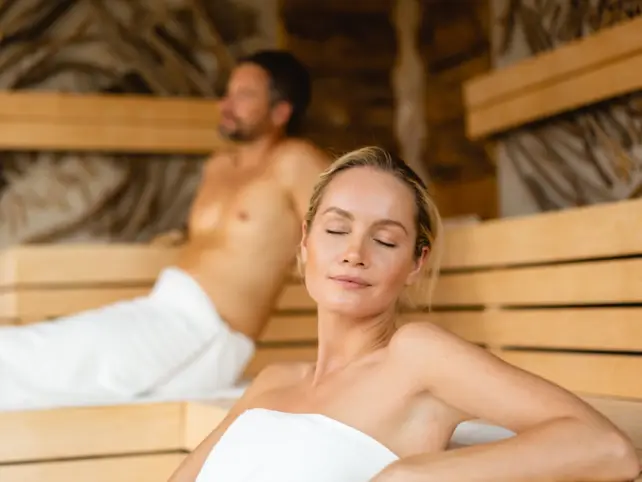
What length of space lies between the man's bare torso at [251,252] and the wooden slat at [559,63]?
1.02 metres

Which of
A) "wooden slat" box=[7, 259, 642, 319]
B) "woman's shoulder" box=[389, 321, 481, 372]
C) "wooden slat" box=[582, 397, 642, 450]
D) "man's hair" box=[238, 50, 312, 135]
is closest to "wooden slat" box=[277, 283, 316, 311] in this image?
"wooden slat" box=[7, 259, 642, 319]

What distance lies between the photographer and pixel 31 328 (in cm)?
329

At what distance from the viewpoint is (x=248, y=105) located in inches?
150

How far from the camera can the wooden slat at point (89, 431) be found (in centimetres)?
295

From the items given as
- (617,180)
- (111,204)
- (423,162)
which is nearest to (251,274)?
(617,180)

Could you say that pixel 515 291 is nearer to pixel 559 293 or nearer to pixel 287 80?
pixel 559 293

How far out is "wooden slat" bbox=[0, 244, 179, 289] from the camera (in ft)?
14.0

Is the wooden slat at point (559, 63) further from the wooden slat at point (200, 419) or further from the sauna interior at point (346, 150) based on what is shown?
the wooden slat at point (200, 419)

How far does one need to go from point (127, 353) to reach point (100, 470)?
37 cm

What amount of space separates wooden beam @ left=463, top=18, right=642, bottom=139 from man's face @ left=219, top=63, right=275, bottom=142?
99cm

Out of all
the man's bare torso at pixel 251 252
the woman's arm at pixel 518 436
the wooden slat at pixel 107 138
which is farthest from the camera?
the wooden slat at pixel 107 138

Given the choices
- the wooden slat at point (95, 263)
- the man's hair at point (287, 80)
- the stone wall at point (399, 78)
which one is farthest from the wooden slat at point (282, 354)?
the stone wall at point (399, 78)

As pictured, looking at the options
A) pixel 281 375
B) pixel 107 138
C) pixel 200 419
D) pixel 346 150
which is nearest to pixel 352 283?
pixel 281 375

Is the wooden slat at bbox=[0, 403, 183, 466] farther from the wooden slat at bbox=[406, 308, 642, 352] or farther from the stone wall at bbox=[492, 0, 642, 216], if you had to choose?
the stone wall at bbox=[492, 0, 642, 216]
